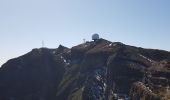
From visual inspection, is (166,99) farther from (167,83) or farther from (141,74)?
(141,74)

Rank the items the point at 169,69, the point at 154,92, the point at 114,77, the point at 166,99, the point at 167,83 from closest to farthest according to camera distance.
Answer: the point at 166,99 → the point at 154,92 → the point at 167,83 → the point at 169,69 → the point at 114,77

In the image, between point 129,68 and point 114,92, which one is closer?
point 114,92

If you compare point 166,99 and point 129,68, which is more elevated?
point 129,68

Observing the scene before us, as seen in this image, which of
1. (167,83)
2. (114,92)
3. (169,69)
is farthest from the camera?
(114,92)

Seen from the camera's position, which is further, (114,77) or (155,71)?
(114,77)

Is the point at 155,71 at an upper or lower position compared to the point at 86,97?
upper

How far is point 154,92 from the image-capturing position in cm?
12744

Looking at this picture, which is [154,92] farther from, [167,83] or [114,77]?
[114,77]

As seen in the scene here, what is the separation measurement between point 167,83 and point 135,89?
48.0 feet

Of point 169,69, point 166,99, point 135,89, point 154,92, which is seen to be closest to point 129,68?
point 169,69

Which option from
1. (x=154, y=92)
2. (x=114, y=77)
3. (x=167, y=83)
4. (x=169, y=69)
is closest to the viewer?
(x=154, y=92)

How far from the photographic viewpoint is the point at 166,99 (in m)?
112

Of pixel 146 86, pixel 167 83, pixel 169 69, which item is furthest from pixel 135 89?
pixel 169 69

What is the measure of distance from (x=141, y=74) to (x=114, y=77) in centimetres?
1645
